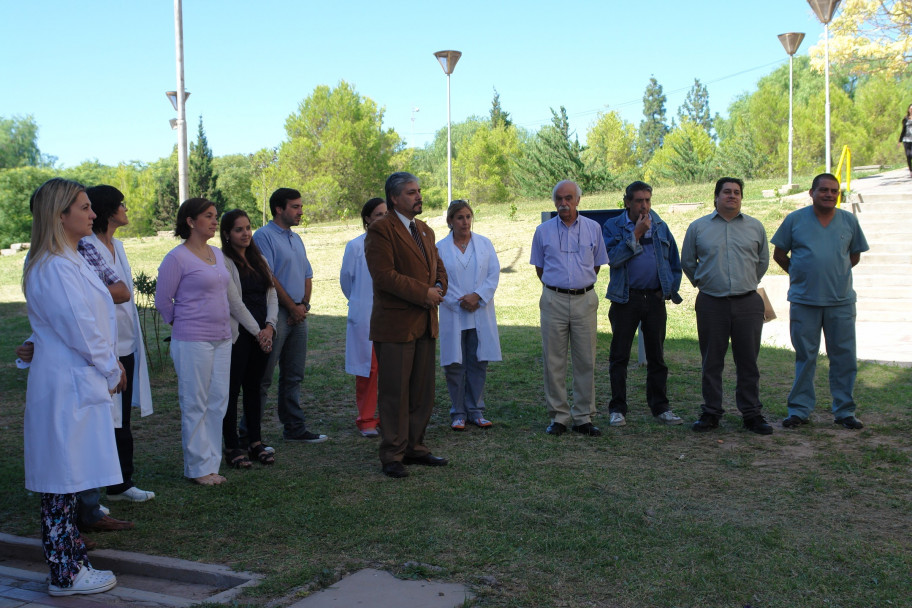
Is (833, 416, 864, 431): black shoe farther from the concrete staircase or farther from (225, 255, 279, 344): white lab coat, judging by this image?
the concrete staircase

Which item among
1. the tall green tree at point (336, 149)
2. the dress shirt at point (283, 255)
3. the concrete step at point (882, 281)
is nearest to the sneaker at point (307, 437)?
the dress shirt at point (283, 255)

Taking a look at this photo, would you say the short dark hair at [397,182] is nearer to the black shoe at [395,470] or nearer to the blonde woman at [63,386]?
the black shoe at [395,470]

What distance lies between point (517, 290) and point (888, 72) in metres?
14.5

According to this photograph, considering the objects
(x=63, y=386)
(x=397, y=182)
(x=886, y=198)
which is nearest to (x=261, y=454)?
(x=397, y=182)

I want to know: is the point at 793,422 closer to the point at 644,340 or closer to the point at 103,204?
the point at 644,340

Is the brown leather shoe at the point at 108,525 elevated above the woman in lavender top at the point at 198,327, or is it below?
below

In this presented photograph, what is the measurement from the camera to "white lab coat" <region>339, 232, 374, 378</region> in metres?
7.09

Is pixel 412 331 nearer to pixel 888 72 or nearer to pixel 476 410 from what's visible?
pixel 476 410

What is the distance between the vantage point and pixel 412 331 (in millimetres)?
5730

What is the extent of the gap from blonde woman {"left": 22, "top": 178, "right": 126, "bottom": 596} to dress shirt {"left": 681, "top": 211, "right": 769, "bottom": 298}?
15.3 ft

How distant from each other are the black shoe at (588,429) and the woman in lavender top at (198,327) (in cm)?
290

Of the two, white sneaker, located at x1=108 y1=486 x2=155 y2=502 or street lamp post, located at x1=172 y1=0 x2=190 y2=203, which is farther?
street lamp post, located at x1=172 y1=0 x2=190 y2=203

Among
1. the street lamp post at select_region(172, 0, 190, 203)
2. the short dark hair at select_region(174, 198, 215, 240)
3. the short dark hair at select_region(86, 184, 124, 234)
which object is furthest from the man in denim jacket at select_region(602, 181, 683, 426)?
the street lamp post at select_region(172, 0, 190, 203)

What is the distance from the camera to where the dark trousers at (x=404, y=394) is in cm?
573
